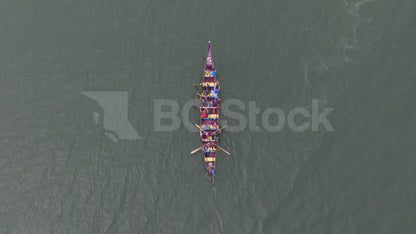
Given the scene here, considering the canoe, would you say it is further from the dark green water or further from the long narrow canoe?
the dark green water

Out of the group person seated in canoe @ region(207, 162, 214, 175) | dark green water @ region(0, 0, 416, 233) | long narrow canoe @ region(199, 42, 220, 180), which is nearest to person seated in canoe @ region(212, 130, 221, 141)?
long narrow canoe @ region(199, 42, 220, 180)

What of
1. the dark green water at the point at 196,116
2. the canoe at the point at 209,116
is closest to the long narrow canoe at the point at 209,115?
the canoe at the point at 209,116

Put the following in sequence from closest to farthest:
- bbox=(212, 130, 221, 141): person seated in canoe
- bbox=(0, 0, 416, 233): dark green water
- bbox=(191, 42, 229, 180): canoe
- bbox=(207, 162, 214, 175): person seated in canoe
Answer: bbox=(0, 0, 416, 233): dark green water, bbox=(207, 162, 214, 175): person seated in canoe, bbox=(191, 42, 229, 180): canoe, bbox=(212, 130, 221, 141): person seated in canoe

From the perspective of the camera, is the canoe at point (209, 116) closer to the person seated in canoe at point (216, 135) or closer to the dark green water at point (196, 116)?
the person seated in canoe at point (216, 135)

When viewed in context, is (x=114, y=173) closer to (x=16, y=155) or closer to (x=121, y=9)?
(x=16, y=155)

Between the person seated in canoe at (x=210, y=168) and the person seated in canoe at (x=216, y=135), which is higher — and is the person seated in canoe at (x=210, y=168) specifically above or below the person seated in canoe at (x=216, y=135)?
below

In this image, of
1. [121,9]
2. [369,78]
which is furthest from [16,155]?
[369,78]

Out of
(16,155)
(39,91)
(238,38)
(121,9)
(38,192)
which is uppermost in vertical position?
(121,9)

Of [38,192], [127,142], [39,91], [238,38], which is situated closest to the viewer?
[38,192]
